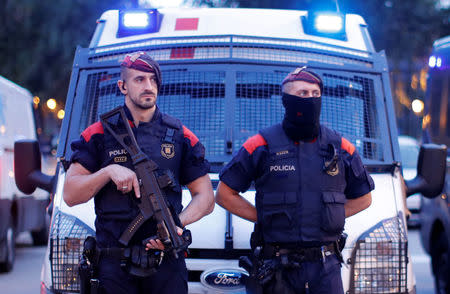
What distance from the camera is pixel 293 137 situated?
3.81 m

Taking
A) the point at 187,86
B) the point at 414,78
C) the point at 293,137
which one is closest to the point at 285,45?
the point at 187,86

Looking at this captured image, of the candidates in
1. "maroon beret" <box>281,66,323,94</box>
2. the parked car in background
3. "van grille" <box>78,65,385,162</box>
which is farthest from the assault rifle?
the parked car in background

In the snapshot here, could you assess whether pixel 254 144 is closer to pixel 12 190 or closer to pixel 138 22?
pixel 138 22

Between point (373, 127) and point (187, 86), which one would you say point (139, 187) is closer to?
point (187, 86)

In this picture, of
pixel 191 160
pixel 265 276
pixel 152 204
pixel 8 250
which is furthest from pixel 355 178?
pixel 8 250

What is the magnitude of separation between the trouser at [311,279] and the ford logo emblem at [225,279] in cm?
43

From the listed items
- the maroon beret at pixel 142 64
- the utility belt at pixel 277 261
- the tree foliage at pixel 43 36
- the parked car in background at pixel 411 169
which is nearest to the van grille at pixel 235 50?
the maroon beret at pixel 142 64

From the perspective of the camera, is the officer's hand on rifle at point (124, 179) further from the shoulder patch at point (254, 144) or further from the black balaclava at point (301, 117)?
the black balaclava at point (301, 117)

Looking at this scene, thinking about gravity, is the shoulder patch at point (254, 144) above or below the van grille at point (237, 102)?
below

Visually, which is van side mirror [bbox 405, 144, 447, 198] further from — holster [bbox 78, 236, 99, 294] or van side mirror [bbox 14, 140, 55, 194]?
van side mirror [bbox 14, 140, 55, 194]

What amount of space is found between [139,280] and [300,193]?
0.95 metres

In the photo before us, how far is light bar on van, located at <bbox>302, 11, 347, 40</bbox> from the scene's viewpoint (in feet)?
18.5

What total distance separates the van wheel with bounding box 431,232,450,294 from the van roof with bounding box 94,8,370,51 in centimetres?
262

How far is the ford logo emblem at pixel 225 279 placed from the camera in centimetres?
409
